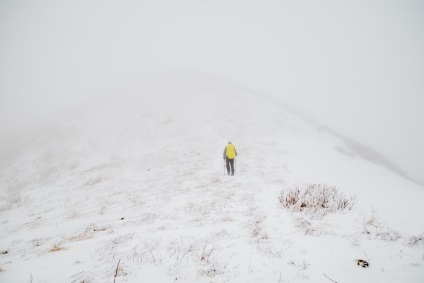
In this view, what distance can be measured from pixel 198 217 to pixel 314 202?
3.45 metres

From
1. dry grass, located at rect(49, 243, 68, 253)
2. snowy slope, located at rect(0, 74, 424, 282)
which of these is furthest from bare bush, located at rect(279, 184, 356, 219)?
dry grass, located at rect(49, 243, 68, 253)

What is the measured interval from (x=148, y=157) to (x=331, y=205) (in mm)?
14914

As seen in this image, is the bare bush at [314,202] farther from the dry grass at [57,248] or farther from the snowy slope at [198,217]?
the dry grass at [57,248]

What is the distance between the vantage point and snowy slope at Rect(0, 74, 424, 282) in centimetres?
447

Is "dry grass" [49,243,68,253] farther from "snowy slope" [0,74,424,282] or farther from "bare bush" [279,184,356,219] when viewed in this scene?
"bare bush" [279,184,356,219]

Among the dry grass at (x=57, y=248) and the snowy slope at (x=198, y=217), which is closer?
the snowy slope at (x=198, y=217)

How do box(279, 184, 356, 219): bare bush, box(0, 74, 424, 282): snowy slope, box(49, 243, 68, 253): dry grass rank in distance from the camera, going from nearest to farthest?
box(0, 74, 424, 282): snowy slope, box(49, 243, 68, 253): dry grass, box(279, 184, 356, 219): bare bush

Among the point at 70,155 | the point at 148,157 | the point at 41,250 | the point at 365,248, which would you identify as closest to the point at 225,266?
the point at 365,248

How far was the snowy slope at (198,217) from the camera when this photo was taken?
4.47 m

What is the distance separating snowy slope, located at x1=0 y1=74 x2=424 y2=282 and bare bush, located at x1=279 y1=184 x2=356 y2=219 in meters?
0.24


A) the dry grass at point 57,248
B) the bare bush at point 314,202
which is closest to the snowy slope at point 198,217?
the dry grass at point 57,248

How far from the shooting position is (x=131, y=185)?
12.5 meters

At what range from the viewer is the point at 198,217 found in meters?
6.96

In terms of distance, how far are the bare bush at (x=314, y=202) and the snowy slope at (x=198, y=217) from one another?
0.24 meters
